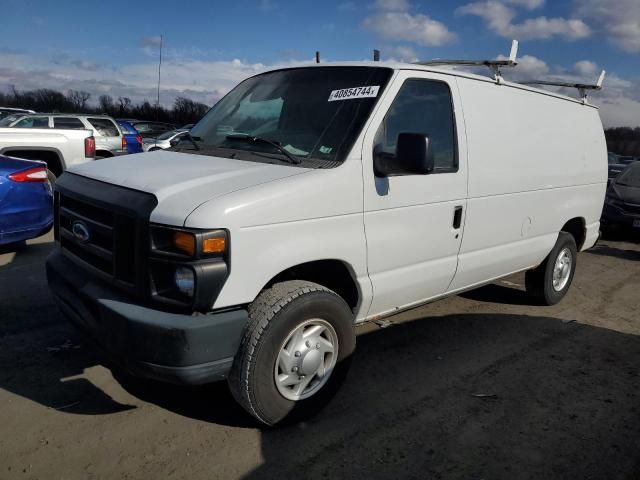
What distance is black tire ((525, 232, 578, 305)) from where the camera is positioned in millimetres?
5344

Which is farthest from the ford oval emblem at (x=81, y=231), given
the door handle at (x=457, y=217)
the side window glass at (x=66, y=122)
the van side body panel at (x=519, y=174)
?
the side window glass at (x=66, y=122)

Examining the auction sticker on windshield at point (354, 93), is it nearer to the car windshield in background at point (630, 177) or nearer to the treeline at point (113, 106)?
the car windshield in background at point (630, 177)

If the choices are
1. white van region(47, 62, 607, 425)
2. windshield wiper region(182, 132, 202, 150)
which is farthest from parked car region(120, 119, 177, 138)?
white van region(47, 62, 607, 425)

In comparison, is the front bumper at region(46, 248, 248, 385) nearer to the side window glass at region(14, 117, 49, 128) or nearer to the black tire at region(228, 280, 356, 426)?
the black tire at region(228, 280, 356, 426)

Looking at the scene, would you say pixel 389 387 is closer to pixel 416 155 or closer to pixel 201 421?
pixel 201 421

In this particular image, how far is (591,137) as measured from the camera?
5672 mm

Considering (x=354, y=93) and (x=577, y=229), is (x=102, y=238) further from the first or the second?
(x=577, y=229)

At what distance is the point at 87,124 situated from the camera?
14.3m

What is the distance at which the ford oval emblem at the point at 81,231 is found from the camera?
3109 mm

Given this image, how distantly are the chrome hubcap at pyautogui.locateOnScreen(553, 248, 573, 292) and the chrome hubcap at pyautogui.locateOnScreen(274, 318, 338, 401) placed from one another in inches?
127

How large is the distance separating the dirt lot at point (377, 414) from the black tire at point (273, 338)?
182mm

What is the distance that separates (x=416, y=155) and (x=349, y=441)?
170 centimetres

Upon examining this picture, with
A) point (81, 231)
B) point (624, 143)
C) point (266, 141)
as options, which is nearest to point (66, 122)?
point (81, 231)

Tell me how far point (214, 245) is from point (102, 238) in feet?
2.70
